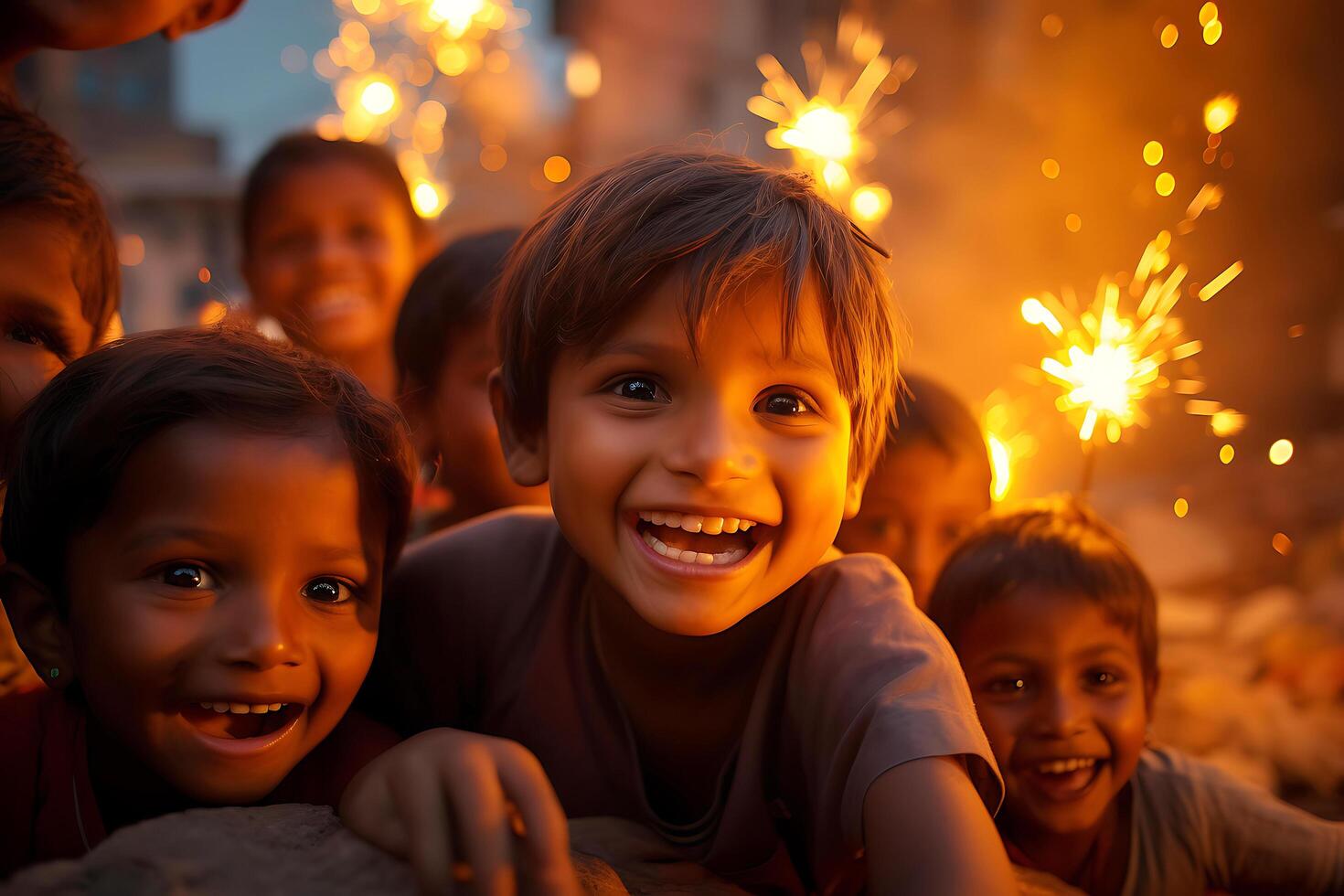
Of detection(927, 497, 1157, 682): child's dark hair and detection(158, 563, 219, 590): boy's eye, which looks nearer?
detection(158, 563, 219, 590): boy's eye

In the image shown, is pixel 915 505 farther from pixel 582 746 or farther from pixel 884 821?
pixel 884 821

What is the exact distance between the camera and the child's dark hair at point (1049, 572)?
204 cm

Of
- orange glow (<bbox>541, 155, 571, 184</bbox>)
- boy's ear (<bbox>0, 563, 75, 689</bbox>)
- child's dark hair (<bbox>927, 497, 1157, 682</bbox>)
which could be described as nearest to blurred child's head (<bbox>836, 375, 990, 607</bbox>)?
child's dark hair (<bbox>927, 497, 1157, 682</bbox>)

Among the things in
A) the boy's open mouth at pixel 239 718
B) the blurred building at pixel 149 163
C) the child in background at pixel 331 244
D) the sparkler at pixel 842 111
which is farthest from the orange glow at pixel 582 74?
the boy's open mouth at pixel 239 718

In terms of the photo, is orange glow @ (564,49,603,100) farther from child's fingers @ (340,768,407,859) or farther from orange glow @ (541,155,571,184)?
child's fingers @ (340,768,407,859)

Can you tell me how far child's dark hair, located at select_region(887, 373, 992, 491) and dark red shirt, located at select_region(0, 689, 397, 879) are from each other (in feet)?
4.24

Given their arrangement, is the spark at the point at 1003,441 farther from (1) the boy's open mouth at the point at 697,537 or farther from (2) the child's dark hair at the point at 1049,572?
(1) the boy's open mouth at the point at 697,537

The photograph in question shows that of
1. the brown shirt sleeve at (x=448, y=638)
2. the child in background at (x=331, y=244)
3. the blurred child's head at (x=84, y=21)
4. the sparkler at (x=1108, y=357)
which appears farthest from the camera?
the child in background at (x=331, y=244)

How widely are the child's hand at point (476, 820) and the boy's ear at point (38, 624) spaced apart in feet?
1.95

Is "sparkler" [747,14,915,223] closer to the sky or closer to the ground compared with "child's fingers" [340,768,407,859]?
closer to the sky

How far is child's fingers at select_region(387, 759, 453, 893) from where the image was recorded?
4.12 feet

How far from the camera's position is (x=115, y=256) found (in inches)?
89.7

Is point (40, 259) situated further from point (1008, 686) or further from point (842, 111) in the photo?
point (842, 111)

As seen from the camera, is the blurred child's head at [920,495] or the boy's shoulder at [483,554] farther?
the blurred child's head at [920,495]
